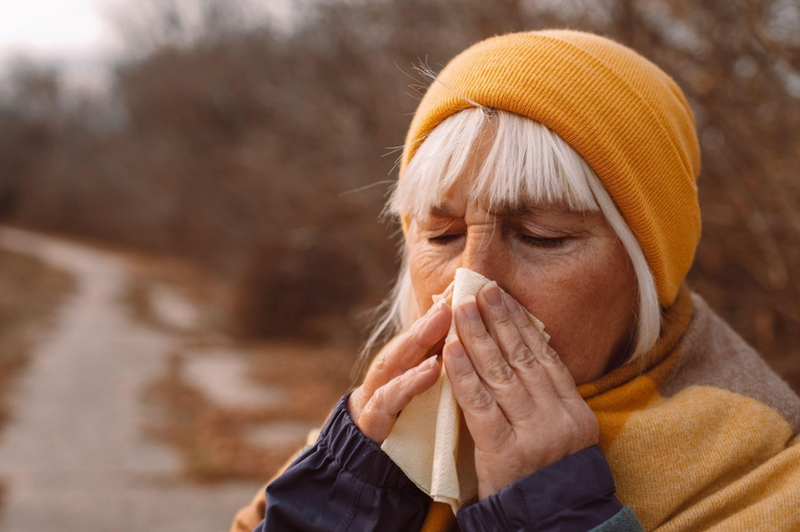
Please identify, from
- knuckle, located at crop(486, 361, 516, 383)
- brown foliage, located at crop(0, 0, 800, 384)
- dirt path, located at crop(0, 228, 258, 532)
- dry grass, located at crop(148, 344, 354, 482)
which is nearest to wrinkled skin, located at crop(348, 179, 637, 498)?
knuckle, located at crop(486, 361, 516, 383)

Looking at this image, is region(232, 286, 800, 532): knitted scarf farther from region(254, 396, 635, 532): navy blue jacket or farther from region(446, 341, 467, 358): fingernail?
region(446, 341, 467, 358): fingernail

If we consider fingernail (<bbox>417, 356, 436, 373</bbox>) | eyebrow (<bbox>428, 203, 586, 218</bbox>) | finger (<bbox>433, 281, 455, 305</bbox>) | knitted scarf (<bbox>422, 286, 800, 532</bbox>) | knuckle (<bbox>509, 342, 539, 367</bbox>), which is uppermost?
Answer: eyebrow (<bbox>428, 203, 586, 218</bbox>)

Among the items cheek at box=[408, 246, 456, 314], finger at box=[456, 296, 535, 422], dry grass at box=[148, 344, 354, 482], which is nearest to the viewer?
finger at box=[456, 296, 535, 422]

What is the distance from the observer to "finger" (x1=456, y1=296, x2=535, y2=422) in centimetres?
147

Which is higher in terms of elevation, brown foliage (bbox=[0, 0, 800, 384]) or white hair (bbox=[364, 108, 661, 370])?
brown foliage (bbox=[0, 0, 800, 384])

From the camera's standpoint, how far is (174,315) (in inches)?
759

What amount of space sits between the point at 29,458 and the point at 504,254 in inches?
359

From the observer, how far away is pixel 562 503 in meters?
1.37

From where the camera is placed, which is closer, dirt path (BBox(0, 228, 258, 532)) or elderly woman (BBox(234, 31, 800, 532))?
elderly woman (BBox(234, 31, 800, 532))

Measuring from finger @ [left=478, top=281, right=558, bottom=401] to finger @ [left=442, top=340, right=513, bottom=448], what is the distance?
0.27ft

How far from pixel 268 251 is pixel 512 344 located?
1311cm

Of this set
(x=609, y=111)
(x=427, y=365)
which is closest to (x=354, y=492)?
(x=427, y=365)

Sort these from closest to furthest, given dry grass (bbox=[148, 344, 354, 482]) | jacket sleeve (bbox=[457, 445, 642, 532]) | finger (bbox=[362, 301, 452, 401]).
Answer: jacket sleeve (bbox=[457, 445, 642, 532]) < finger (bbox=[362, 301, 452, 401]) < dry grass (bbox=[148, 344, 354, 482])

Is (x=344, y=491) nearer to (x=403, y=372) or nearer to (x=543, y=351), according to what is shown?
(x=403, y=372)
